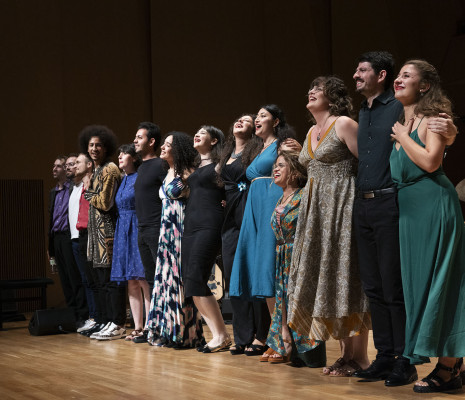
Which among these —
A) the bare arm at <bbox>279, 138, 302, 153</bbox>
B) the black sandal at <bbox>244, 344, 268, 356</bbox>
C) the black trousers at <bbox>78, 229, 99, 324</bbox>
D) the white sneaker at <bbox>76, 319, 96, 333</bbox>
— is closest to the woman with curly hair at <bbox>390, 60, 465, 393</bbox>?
the bare arm at <bbox>279, 138, 302, 153</bbox>

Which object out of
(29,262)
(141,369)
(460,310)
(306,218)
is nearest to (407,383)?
Result: (460,310)

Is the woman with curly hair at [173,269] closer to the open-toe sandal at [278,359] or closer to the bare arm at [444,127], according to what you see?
the open-toe sandal at [278,359]

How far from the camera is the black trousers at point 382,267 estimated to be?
3.31 meters

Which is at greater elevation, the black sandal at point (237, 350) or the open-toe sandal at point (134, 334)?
the black sandal at point (237, 350)

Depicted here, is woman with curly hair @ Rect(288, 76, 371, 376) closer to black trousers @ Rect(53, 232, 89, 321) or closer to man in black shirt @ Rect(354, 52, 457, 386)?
man in black shirt @ Rect(354, 52, 457, 386)

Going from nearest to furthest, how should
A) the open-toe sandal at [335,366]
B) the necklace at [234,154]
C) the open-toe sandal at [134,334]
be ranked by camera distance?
the open-toe sandal at [335,366] < the necklace at [234,154] < the open-toe sandal at [134,334]

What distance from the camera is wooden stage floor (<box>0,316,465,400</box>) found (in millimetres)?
3301

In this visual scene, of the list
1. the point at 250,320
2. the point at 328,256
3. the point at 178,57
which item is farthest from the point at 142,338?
the point at 178,57

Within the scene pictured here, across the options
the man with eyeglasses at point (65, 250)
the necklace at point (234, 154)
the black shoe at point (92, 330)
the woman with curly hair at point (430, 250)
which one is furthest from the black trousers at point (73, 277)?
the woman with curly hair at point (430, 250)

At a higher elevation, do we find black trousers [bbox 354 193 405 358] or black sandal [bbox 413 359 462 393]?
black trousers [bbox 354 193 405 358]

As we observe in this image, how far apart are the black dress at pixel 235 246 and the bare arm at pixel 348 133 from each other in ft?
3.59

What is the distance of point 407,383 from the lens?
3.35 meters

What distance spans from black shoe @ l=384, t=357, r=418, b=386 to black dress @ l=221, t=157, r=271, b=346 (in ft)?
4.51

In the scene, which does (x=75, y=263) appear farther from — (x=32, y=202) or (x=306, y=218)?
(x=306, y=218)
